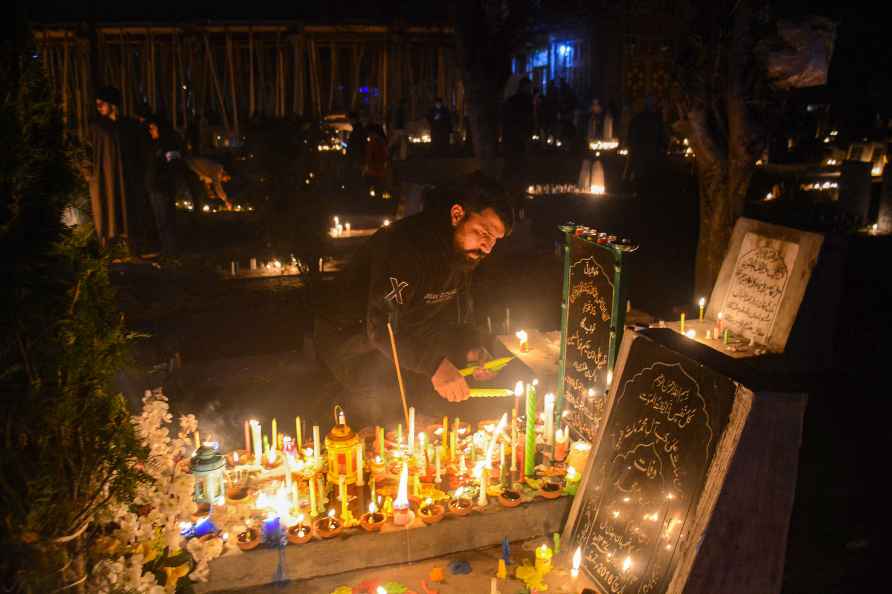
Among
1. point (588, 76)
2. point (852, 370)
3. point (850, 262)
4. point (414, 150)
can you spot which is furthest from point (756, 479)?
point (588, 76)

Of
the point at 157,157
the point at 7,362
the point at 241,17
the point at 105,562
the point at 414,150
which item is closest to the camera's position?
the point at 7,362

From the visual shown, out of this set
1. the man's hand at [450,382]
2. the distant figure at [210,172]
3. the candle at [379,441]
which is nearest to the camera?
the candle at [379,441]

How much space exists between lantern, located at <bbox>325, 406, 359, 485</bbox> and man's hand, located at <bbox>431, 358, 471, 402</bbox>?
2.69 ft

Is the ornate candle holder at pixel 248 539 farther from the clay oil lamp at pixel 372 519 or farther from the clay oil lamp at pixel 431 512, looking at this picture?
the clay oil lamp at pixel 431 512

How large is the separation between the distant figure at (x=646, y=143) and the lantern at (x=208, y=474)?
50.7ft

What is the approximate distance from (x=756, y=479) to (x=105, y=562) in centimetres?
285

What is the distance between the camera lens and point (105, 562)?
318cm

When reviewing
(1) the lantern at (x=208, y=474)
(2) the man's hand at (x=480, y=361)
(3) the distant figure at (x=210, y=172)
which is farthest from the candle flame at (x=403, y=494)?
(3) the distant figure at (x=210, y=172)

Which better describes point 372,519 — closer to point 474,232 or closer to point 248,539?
point 248,539

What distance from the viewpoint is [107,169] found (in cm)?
1089

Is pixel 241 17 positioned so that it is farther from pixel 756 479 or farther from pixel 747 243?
pixel 756 479

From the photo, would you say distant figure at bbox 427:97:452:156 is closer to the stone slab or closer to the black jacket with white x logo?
the black jacket with white x logo

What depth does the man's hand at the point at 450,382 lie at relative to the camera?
509 centimetres

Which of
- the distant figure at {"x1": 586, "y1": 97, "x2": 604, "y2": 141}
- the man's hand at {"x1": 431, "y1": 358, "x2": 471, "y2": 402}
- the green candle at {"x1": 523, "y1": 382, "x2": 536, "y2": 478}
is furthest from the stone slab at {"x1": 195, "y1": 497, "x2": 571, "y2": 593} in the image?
the distant figure at {"x1": 586, "y1": 97, "x2": 604, "y2": 141}
